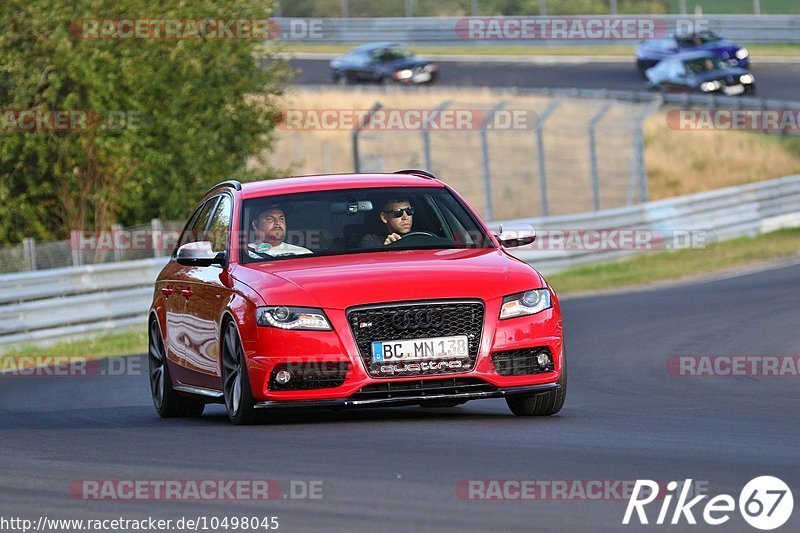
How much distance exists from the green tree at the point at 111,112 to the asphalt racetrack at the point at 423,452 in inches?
476

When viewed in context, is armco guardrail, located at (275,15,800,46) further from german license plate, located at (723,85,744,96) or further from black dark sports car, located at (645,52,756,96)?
german license plate, located at (723,85,744,96)

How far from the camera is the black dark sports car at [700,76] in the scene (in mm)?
45688

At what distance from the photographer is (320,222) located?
1056 centimetres

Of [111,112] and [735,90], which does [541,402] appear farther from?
[735,90]

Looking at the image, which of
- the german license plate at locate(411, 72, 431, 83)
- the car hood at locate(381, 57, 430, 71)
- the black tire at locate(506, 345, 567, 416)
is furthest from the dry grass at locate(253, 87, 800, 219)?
the black tire at locate(506, 345, 567, 416)

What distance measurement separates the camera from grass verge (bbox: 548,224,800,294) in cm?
2564

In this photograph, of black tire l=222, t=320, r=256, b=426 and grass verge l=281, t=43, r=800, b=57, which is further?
grass verge l=281, t=43, r=800, b=57

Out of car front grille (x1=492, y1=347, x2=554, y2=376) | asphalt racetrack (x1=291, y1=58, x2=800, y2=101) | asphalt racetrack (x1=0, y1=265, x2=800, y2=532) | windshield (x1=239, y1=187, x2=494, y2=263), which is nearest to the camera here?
asphalt racetrack (x1=0, y1=265, x2=800, y2=532)

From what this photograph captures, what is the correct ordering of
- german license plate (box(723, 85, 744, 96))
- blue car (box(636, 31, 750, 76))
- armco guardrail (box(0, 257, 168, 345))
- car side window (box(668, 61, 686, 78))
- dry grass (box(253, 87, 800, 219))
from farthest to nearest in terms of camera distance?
blue car (box(636, 31, 750, 76))
car side window (box(668, 61, 686, 78))
german license plate (box(723, 85, 744, 96))
dry grass (box(253, 87, 800, 219))
armco guardrail (box(0, 257, 168, 345))

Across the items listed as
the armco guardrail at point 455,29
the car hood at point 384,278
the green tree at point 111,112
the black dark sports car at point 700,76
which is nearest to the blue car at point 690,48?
Answer: the black dark sports car at point 700,76

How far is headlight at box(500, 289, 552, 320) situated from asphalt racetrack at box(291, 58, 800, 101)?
123 ft

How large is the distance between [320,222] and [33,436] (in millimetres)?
2149

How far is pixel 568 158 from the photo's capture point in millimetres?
41156

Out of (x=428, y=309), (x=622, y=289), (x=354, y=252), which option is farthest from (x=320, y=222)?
(x=622, y=289)
